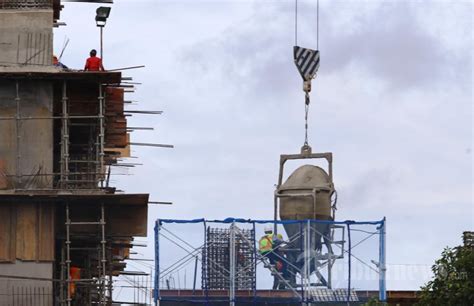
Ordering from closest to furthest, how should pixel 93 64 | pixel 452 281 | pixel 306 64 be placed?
1. pixel 452 281
2. pixel 93 64
3. pixel 306 64

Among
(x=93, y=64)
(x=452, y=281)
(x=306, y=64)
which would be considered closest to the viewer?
(x=452, y=281)

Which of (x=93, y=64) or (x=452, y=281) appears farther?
(x=93, y=64)

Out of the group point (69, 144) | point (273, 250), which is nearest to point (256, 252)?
point (273, 250)

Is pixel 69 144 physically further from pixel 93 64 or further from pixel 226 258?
pixel 226 258

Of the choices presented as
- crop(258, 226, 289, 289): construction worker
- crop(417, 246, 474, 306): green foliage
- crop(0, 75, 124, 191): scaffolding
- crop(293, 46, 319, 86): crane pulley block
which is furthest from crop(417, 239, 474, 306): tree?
crop(293, 46, 319, 86): crane pulley block

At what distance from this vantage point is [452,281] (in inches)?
2188

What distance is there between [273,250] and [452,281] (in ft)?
27.9

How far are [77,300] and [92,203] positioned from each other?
423 centimetres

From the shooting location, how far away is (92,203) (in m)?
59.7

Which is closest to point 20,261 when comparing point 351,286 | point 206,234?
point 206,234

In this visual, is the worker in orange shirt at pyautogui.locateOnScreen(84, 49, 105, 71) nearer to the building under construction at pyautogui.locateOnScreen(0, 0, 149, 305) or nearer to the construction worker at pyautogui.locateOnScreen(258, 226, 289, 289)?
the building under construction at pyautogui.locateOnScreen(0, 0, 149, 305)

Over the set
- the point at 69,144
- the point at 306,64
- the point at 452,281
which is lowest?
the point at 452,281

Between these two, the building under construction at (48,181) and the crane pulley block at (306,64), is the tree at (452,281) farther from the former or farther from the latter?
the crane pulley block at (306,64)

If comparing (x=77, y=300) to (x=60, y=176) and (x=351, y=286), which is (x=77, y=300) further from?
(x=351, y=286)
